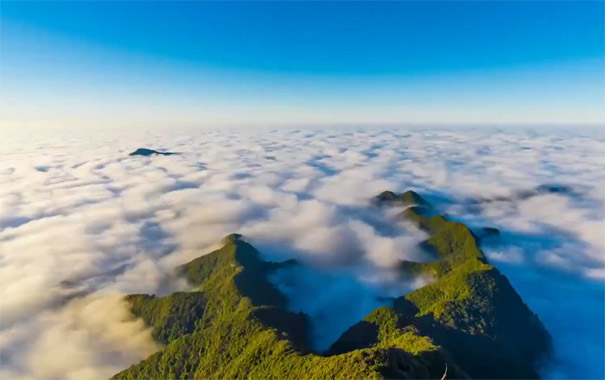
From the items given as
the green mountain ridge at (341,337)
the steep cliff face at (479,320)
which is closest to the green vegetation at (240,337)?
the green mountain ridge at (341,337)

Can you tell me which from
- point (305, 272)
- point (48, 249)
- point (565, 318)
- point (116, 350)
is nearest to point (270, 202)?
point (305, 272)

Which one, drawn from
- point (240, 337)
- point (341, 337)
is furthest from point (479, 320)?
point (240, 337)

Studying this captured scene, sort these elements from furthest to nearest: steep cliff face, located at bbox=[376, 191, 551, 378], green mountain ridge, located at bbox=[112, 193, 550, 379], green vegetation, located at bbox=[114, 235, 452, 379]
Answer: steep cliff face, located at bbox=[376, 191, 551, 378], green mountain ridge, located at bbox=[112, 193, 550, 379], green vegetation, located at bbox=[114, 235, 452, 379]

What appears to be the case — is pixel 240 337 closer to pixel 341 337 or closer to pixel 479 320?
pixel 341 337

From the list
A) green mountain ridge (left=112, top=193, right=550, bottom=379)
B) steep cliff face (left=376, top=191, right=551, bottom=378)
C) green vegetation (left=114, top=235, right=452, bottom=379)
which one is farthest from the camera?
steep cliff face (left=376, top=191, right=551, bottom=378)

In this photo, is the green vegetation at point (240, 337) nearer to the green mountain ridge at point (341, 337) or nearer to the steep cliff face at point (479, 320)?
the green mountain ridge at point (341, 337)

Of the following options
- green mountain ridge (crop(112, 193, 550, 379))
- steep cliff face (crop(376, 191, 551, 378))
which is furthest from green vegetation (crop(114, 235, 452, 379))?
steep cliff face (crop(376, 191, 551, 378))

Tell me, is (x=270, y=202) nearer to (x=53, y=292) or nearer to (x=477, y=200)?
(x=53, y=292)

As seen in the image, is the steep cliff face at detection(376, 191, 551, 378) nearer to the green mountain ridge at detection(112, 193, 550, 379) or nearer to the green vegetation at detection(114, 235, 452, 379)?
the green mountain ridge at detection(112, 193, 550, 379)

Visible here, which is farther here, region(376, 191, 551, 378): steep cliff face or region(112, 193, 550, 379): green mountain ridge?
region(376, 191, 551, 378): steep cliff face
